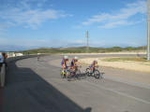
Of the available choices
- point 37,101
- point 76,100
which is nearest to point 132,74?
point 76,100

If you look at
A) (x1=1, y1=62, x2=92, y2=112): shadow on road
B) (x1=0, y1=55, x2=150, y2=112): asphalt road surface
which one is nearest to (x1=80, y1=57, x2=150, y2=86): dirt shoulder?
(x1=0, y1=55, x2=150, y2=112): asphalt road surface

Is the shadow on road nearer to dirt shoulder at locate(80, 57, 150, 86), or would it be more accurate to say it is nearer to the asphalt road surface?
the asphalt road surface

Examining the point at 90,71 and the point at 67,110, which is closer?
the point at 67,110

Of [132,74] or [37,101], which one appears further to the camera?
[132,74]

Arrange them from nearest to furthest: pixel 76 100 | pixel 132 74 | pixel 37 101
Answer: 1. pixel 37 101
2. pixel 76 100
3. pixel 132 74

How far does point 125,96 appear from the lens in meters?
12.1

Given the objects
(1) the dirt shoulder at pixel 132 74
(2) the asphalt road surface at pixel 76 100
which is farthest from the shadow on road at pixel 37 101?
(1) the dirt shoulder at pixel 132 74

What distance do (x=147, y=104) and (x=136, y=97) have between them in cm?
152

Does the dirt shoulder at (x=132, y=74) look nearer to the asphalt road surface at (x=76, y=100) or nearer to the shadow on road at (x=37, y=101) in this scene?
the asphalt road surface at (x=76, y=100)

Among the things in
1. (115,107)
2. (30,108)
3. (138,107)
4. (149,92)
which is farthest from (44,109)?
(149,92)

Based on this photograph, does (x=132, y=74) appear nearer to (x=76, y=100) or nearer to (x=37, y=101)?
(x=76, y=100)

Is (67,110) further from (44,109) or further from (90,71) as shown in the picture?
(90,71)

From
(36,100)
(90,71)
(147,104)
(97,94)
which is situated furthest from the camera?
(90,71)

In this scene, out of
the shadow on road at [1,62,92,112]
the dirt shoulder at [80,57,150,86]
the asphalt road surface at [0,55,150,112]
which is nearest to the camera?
the shadow on road at [1,62,92,112]
